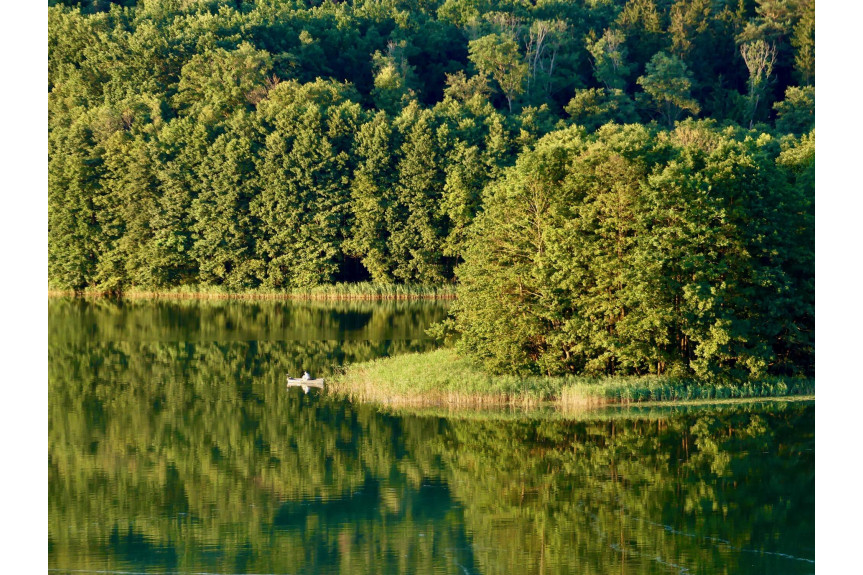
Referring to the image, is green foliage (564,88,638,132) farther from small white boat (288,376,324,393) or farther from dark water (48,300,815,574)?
small white boat (288,376,324,393)

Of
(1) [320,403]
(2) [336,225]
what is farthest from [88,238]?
(1) [320,403]

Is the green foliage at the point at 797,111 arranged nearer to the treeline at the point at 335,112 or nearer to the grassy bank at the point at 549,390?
the treeline at the point at 335,112

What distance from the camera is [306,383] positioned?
109 feet

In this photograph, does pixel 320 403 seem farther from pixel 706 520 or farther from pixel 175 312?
pixel 175 312

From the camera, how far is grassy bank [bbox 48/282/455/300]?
220 feet

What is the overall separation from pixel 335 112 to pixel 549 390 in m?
47.5

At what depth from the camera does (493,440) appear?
25672mm

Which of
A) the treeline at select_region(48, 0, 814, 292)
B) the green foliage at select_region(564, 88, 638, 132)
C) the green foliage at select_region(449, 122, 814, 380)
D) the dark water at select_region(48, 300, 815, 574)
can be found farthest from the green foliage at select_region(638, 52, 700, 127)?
the dark water at select_region(48, 300, 815, 574)

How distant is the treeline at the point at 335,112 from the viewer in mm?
70812

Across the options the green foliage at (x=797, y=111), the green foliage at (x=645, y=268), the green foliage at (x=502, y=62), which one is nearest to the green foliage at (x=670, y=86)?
the green foliage at (x=797, y=111)

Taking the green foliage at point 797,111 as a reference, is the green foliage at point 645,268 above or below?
below

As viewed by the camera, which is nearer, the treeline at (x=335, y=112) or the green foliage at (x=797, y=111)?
the treeline at (x=335, y=112)

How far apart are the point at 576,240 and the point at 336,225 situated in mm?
42098

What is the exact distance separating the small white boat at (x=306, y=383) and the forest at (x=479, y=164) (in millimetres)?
3887
